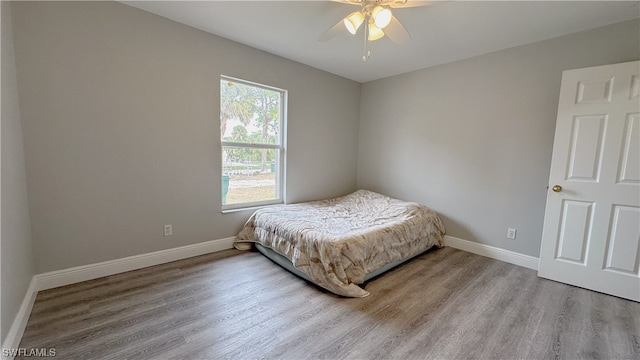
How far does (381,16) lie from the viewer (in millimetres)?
1729

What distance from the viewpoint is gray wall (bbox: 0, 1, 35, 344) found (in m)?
1.41

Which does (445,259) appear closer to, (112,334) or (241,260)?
(241,260)

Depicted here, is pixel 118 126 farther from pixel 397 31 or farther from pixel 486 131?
pixel 486 131

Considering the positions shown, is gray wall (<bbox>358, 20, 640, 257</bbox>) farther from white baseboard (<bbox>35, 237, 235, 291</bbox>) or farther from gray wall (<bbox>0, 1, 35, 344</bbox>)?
gray wall (<bbox>0, 1, 35, 344</bbox>)

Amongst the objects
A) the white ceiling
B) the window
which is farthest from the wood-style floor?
the white ceiling

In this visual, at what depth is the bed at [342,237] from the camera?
2162 millimetres

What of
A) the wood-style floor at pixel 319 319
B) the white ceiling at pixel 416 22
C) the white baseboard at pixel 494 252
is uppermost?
the white ceiling at pixel 416 22

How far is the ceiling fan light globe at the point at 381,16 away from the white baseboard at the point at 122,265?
2.70m

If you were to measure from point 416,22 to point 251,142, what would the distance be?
87.3 inches

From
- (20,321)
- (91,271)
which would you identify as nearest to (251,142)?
(91,271)

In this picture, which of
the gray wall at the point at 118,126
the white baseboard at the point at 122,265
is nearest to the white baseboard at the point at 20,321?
the white baseboard at the point at 122,265

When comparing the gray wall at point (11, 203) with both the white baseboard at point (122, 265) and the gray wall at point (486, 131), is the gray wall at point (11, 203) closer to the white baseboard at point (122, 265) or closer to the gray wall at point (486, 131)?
the white baseboard at point (122, 265)

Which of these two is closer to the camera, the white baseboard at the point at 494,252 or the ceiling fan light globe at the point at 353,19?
the ceiling fan light globe at the point at 353,19

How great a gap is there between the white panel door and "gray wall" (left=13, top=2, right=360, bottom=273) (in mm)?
3248
